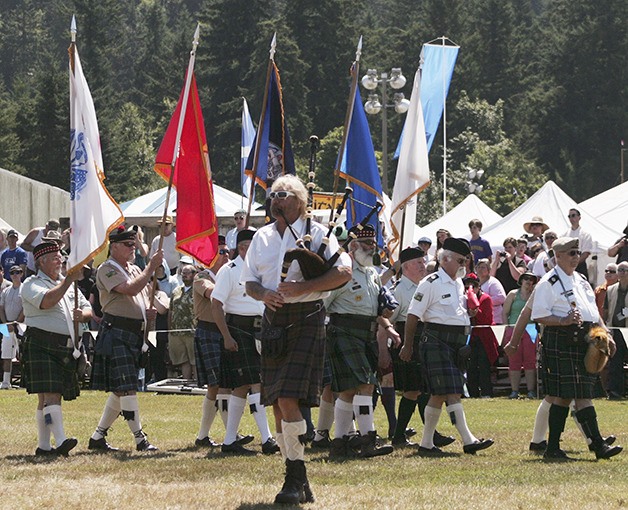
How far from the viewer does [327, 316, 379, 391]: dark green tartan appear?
10.8 meters

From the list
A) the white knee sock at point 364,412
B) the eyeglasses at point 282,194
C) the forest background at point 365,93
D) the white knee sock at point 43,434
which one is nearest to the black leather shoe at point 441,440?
the white knee sock at point 364,412

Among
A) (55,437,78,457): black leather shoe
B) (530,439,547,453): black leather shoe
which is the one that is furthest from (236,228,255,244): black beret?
(530,439,547,453): black leather shoe

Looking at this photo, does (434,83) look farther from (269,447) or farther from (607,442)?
(607,442)

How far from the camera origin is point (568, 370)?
1038cm

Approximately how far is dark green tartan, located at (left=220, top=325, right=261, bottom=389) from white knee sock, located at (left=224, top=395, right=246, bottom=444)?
0.39ft

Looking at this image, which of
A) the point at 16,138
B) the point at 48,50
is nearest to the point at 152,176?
the point at 16,138

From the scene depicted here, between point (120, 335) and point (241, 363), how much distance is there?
986mm

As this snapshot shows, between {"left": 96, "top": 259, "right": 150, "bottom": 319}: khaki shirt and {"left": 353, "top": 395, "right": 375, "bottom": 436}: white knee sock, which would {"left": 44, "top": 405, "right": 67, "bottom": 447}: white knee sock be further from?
{"left": 353, "top": 395, "right": 375, "bottom": 436}: white knee sock

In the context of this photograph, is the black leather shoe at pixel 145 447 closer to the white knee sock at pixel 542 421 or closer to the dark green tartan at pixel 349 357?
the dark green tartan at pixel 349 357

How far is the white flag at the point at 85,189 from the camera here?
37.1 feet

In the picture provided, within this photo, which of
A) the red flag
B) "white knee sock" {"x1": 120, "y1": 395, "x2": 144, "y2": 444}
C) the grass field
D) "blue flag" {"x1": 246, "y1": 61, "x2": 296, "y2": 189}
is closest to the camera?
the grass field

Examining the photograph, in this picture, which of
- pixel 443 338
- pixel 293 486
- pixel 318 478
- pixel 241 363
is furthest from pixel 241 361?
pixel 293 486

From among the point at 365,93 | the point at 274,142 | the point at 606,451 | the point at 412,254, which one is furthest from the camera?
the point at 365,93

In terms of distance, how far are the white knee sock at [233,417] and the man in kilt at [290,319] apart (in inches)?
107
